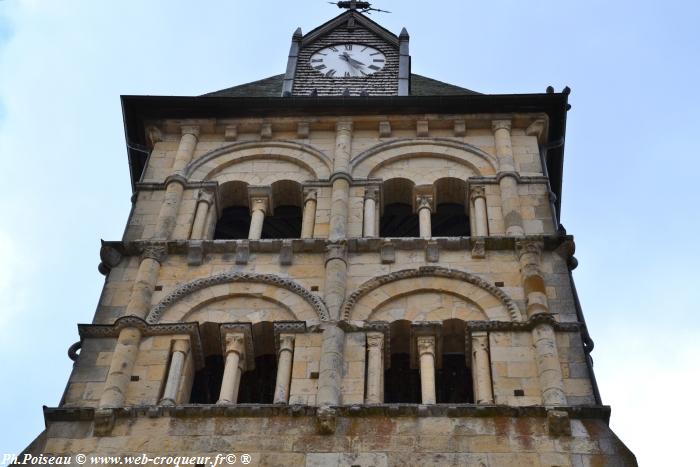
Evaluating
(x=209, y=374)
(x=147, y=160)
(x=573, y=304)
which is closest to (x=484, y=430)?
(x=573, y=304)

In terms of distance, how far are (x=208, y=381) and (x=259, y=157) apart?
24.0 ft

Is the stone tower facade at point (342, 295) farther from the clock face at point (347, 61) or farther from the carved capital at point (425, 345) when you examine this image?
the clock face at point (347, 61)

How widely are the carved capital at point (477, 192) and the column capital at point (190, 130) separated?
647cm

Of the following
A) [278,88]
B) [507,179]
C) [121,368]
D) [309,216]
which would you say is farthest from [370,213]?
[278,88]

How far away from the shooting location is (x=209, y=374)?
21312 millimetres

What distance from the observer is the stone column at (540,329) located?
19.0m

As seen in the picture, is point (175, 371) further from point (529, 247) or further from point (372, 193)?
point (372, 193)

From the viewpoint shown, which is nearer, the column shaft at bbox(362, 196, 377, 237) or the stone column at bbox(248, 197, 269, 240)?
the column shaft at bbox(362, 196, 377, 237)

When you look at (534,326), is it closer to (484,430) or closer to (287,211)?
(484,430)

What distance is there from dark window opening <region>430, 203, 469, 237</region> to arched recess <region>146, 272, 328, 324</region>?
16.7 feet

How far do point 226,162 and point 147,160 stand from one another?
1.79 m

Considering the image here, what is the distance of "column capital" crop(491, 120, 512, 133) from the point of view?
90.0ft

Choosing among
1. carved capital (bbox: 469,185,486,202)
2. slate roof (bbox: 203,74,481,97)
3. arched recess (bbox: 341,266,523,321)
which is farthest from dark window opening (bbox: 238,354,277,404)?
slate roof (bbox: 203,74,481,97)

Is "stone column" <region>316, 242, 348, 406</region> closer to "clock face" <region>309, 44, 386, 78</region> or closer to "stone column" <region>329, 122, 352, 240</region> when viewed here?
"stone column" <region>329, 122, 352, 240</region>
